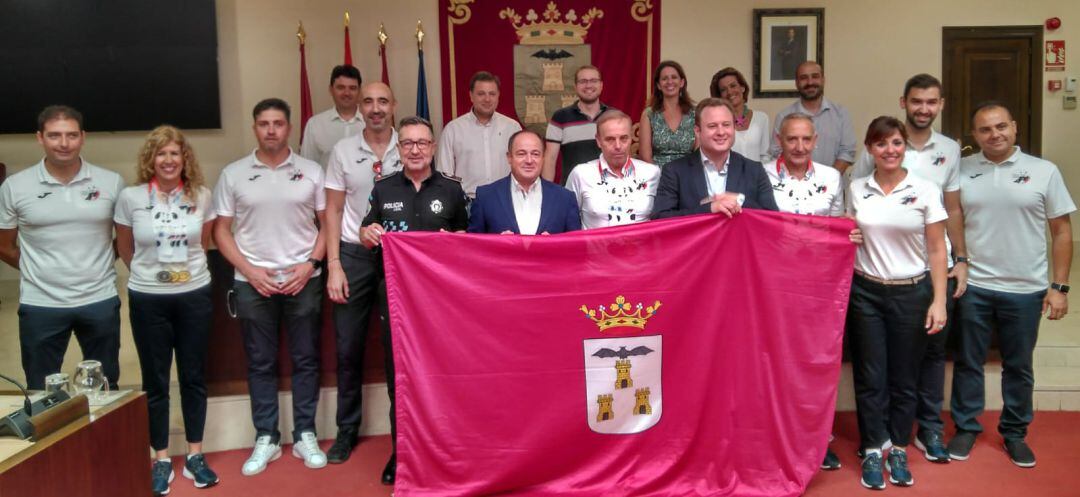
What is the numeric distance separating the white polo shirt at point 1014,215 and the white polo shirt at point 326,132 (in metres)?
3.33

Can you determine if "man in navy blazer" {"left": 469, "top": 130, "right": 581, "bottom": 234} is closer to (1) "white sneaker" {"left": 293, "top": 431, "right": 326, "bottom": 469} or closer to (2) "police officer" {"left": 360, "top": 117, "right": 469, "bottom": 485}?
(2) "police officer" {"left": 360, "top": 117, "right": 469, "bottom": 485}

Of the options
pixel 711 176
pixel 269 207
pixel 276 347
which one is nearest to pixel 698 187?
pixel 711 176

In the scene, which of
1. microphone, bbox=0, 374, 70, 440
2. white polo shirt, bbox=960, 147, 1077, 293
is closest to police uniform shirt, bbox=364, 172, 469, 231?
microphone, bbox=0, 374, 70, 440

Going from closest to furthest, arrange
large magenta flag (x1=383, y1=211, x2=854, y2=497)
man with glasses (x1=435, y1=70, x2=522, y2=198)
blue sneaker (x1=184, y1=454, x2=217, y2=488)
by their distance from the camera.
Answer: large magenta flag (x1=383, y1=211, x2=854, y2=497), blue sneaker (x1=184, y1=454, x2=217, y2=488), man with glasses (x1=435, y1=70, x2=522, y2=198)

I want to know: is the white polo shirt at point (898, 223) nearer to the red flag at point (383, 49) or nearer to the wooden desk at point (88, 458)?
the wooden desk at point (88, 458)

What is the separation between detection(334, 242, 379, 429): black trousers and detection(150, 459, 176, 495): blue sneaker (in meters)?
0.72

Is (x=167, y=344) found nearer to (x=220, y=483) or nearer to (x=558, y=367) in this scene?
(x=220, y=483)

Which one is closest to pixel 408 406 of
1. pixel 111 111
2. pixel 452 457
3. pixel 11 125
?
pixel 452 457

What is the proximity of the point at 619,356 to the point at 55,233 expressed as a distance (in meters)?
2.27

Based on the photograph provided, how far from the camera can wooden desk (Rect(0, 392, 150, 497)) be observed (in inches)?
76.6

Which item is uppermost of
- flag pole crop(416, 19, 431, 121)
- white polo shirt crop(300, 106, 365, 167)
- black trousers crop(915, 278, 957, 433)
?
flag pole crop(416, 19, 431, 121)

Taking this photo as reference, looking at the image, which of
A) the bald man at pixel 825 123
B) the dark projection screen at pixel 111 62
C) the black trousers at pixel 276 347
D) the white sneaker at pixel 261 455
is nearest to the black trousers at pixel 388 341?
the black trousers at pixel 276 347

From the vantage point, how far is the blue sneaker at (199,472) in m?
3.53

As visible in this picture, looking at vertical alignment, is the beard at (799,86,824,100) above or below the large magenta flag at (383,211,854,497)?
above
